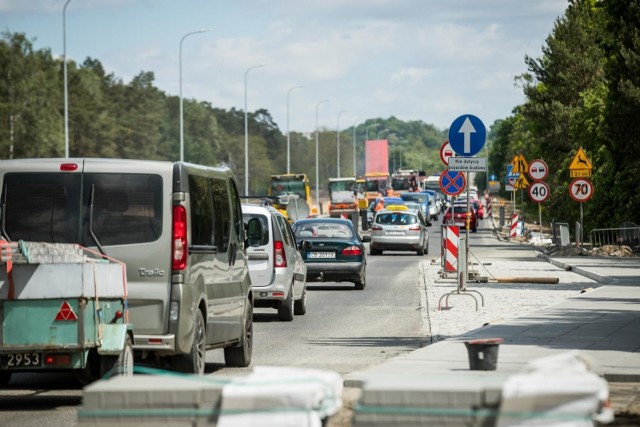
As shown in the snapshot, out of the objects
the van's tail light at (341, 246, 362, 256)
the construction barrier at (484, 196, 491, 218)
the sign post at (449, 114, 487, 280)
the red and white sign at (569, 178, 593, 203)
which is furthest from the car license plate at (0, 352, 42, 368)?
the construction barrier at (484, 196, 491, 218)

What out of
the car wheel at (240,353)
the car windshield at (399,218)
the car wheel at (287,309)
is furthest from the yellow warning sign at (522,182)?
the car wheel at (240,353)

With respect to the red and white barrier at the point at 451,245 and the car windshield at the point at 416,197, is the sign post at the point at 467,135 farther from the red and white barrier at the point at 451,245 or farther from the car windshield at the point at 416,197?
the car windshield at the point at 416,197

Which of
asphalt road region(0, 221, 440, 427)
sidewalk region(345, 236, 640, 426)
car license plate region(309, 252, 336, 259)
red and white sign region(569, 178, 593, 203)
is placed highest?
red and white sign region(569, 178, 593, 203)

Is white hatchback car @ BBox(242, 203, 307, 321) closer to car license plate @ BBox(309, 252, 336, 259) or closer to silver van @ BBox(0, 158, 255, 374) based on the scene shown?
car license plate @ BBox(309, 252, 336, 259)

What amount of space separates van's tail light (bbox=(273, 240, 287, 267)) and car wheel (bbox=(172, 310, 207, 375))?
941 cm

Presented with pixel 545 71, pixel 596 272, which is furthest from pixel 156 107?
pixel 596 272

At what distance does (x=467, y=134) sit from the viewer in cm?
2677

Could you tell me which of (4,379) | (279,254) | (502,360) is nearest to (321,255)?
(279,254)

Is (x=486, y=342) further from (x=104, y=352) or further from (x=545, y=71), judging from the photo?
(x=545, y=71)

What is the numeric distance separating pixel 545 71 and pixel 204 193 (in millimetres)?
63253

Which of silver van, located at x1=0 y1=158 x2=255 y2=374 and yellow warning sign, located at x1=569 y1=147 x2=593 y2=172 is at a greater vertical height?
yellow warning sign, located at x1=569 y1=147 x2=593 y2=172

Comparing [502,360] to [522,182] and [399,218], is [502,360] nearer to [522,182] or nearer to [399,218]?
[399,218]

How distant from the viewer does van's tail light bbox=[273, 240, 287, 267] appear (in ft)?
76.2

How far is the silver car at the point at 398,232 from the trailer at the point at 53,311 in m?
40.7
